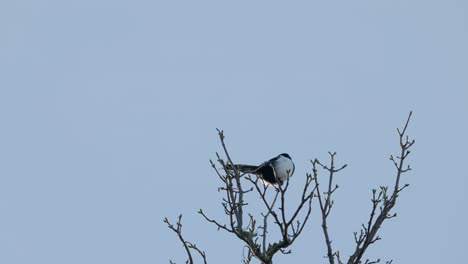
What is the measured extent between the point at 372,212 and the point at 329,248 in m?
0.50

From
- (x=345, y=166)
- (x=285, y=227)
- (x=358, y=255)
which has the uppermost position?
(x=345, y=166)

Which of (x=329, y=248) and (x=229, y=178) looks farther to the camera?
(x=229, y=178)

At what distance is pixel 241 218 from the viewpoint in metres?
7.45

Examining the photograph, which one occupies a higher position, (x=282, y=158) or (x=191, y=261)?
(x=282, y=158)

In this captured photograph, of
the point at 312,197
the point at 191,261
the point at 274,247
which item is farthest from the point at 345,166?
the point at 191,261

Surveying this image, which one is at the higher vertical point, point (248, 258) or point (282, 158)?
point (282, 158)

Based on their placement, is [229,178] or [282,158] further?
[282,158]

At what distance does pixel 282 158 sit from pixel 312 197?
9.15 m

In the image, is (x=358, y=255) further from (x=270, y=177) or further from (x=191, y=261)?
(x=270, y=177)

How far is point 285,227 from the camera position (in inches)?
276

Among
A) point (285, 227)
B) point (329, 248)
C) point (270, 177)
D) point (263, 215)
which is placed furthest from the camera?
point (270, 177)

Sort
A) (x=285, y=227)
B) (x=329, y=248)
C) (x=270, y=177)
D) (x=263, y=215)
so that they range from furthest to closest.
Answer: (x=270, y=177), (x=263, y=215), (x=285, y=227), (x=329, y=248)

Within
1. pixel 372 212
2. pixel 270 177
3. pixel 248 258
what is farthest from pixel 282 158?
pixel 372 212

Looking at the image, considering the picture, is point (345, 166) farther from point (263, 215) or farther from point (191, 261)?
point (191, 261)
